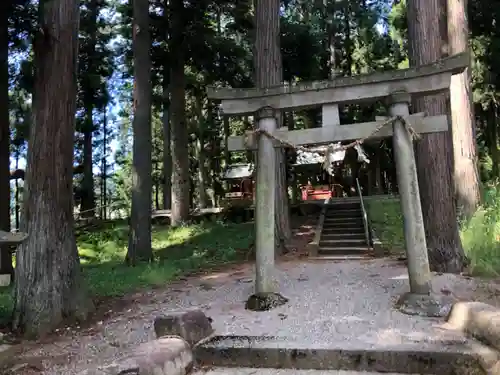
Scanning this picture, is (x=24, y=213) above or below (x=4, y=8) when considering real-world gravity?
below

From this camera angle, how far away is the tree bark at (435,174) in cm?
730

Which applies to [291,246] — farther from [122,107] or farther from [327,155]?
[122,107]

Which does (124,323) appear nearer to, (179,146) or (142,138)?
(142,138)

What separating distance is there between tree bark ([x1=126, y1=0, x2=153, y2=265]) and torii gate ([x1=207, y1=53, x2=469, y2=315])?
560 cm

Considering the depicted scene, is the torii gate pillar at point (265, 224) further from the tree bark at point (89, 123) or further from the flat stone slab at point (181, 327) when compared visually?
the tree bark at point (89, 123)

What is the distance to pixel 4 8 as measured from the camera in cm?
948

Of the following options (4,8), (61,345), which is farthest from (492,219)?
(4,8)

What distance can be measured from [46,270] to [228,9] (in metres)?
12.3

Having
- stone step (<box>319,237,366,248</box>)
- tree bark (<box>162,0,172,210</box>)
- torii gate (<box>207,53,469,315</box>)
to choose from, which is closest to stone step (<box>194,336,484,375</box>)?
torii gate (<box>207,53,469,315</box>)

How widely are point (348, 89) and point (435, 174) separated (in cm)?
228

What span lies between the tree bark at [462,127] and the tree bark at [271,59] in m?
4.01

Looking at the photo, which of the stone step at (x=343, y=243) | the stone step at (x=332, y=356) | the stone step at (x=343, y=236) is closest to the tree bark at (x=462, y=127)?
the stone step at (x=343, y=243)

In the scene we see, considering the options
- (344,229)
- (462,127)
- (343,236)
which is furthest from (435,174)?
(344,229)

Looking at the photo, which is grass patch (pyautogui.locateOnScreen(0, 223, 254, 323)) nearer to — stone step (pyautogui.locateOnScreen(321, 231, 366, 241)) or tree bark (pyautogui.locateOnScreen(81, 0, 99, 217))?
stone step (pyautogui.locateOnScreen(321, 231, 366, 241))
